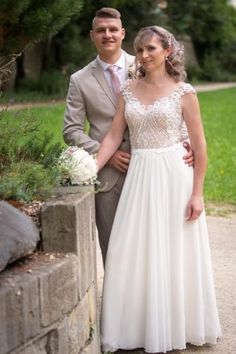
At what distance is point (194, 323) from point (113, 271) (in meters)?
0.57

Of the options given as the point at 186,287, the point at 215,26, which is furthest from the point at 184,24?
the point at 186,287

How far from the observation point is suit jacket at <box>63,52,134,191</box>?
432cm

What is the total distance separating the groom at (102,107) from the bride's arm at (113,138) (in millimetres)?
51

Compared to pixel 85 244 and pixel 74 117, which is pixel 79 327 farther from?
pixel 74 117

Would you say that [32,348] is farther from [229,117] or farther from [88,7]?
[88,7]

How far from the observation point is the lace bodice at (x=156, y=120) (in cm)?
399

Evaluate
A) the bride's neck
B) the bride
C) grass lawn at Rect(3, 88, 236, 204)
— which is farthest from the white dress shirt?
grass lawn at Rect(3, 88, 236, 204)

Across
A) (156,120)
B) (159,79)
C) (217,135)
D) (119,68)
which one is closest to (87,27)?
(217,135)

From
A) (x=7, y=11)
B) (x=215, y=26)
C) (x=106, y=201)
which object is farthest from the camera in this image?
(x=215, y=26)

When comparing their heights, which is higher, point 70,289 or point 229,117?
point 70,289

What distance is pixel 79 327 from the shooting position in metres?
3.52

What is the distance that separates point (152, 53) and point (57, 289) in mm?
1498

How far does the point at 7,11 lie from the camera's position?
575 centimetres

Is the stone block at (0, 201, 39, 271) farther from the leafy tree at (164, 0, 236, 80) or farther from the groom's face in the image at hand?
the leafy tree at (164, 0, 236, 80)
